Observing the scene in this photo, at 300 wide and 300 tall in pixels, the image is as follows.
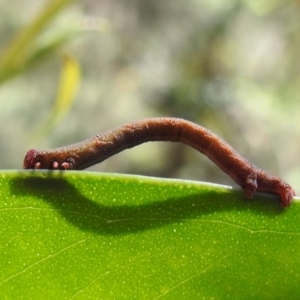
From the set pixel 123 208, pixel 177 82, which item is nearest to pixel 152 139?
pixel 123 208

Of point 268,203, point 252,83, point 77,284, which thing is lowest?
point 77,284

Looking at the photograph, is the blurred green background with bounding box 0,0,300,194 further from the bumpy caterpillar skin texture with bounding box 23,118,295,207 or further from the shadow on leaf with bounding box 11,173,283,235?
the shadow on leaf with bounding box 11,173,283,235

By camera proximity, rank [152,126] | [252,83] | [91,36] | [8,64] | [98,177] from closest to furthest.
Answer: [98,177] → [152,126] → [8,64] → [252,83] → [91,36]

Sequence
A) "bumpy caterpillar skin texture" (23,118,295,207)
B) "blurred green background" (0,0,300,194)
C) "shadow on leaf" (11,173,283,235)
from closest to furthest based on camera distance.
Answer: "shadow on leaf" (11,173,283,235) < "bumpy caterpillar skin texture" (23,118,295,207) < "blurred green background" (0,0,300,194)

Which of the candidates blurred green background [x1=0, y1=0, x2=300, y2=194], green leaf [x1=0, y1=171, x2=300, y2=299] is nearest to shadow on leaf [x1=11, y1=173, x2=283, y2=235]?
green leaf [x1=0, y1=171, x2=300, y2=299]

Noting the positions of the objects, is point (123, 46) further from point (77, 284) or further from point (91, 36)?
point (77, 284)

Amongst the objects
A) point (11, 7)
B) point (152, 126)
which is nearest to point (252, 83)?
point (11, 7)

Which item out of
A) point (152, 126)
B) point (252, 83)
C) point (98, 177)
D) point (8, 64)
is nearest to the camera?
point (98, 177)

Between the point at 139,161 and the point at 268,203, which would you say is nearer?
the point at 268,203
